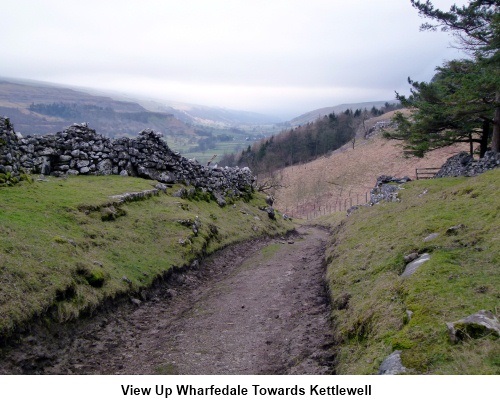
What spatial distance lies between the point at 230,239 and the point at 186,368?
11.9 meters

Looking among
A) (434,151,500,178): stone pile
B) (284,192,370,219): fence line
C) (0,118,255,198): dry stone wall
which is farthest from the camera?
(284,192,370,219): fence line

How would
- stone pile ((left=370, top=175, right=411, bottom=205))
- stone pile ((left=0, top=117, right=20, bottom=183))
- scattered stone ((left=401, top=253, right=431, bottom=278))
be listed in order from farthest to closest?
1. stone pile ((left=370, top=175, right=411, bottom=205))
2. stone pile ((left=0, top=117, right=20, bottom=183))
3. scattered stone ((left=401, top=253, right=431, bottom=278))

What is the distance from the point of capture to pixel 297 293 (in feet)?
37.8

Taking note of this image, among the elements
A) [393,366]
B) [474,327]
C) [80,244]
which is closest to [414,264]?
[474,327]

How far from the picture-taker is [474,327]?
5156 mm

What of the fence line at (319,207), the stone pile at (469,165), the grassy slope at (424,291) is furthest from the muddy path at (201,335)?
the fence line at (319,207)

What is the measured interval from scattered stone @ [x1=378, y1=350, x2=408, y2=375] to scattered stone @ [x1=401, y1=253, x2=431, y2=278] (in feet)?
10.0

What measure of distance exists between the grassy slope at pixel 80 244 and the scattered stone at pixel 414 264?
729cm

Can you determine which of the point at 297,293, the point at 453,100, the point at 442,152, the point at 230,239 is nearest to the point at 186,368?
the point at 297,293

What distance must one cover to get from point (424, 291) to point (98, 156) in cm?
1751

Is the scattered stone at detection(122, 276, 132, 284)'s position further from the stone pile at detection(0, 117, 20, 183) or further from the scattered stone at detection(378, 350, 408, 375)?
the scattered stone at detection(378, 350, 408, 375)

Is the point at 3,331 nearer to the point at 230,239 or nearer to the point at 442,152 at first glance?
the point at 230,239

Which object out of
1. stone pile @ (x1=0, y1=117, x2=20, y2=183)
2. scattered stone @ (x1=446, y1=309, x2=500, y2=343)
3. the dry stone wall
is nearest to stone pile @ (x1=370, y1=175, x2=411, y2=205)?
the dry stone wall

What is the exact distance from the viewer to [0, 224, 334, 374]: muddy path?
705 cm
